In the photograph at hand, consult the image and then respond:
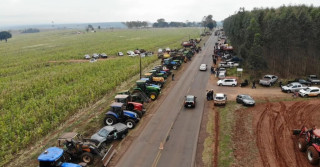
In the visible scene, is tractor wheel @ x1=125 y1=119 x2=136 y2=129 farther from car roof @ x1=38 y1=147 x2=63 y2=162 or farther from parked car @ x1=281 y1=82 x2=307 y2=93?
parked car @ x1=281 y1=82 x2=307 y2=93

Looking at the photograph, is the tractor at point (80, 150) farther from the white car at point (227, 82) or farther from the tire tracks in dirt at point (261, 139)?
the white car at point (227, 82)

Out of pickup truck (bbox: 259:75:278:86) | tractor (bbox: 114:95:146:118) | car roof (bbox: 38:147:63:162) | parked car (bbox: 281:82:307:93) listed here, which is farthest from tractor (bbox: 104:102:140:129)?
pickup truck (bbox: 259:75:278:86)

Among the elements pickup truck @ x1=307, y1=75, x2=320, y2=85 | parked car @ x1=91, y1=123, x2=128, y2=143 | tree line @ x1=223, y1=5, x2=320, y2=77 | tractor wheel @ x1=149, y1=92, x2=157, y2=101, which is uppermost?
tree line @ x1=223, y1=5, x2=320, y2=77

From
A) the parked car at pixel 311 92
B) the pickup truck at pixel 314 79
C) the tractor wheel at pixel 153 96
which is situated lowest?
the tractor wheel at pixel 153 96

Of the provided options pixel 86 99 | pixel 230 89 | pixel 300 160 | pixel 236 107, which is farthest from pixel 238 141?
pixel 86 99

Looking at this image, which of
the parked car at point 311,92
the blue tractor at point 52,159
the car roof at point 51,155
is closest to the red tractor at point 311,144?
the parked car at point 311,92

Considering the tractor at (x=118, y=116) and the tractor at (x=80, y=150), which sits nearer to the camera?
the tractor at (x=80, y=150)
